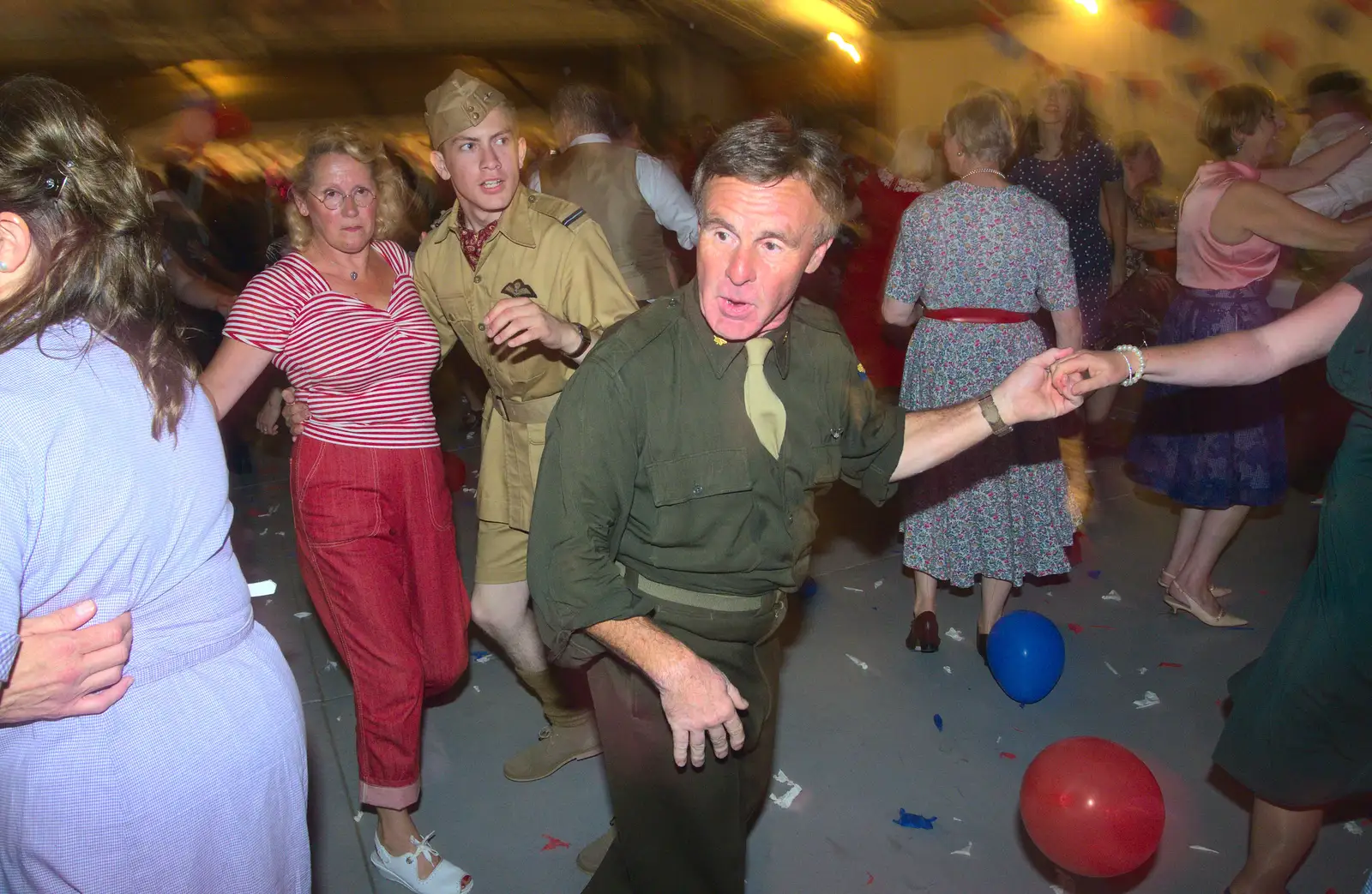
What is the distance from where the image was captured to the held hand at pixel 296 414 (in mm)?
2818

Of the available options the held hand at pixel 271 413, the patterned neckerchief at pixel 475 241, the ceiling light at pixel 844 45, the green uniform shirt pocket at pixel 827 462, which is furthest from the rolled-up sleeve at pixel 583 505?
the ceiling light at pixel 844 45

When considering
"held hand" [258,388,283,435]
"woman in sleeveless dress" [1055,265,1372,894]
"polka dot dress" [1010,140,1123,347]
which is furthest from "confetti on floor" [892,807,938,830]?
"polka dot dress" [1010,140,1123,347]

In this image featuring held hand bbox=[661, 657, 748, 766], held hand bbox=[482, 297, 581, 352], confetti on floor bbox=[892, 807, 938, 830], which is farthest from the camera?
confetti on floor bbox=[892, 807, 938, 830]

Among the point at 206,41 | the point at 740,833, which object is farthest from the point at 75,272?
the point at 206,41

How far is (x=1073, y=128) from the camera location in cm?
Answer: 547

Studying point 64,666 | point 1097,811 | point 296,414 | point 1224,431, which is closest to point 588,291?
point 296,414

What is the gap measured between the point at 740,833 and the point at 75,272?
1.72 m

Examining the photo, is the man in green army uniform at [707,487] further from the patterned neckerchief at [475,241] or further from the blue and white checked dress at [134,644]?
the patterned neckerchief at [475,241]

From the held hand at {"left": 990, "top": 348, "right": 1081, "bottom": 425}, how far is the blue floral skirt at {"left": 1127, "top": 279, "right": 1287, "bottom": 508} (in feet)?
7.26

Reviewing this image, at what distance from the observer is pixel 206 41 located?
17.4m

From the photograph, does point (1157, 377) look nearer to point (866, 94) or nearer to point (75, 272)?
point (75, 272)

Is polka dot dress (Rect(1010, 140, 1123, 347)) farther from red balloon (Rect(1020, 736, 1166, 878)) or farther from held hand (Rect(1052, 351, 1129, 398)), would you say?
red balloon (Rect(1020, 736, 1166, 878))

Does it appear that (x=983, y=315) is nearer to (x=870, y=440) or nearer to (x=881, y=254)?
(x=870, y=440)

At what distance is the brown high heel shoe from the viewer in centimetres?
413
